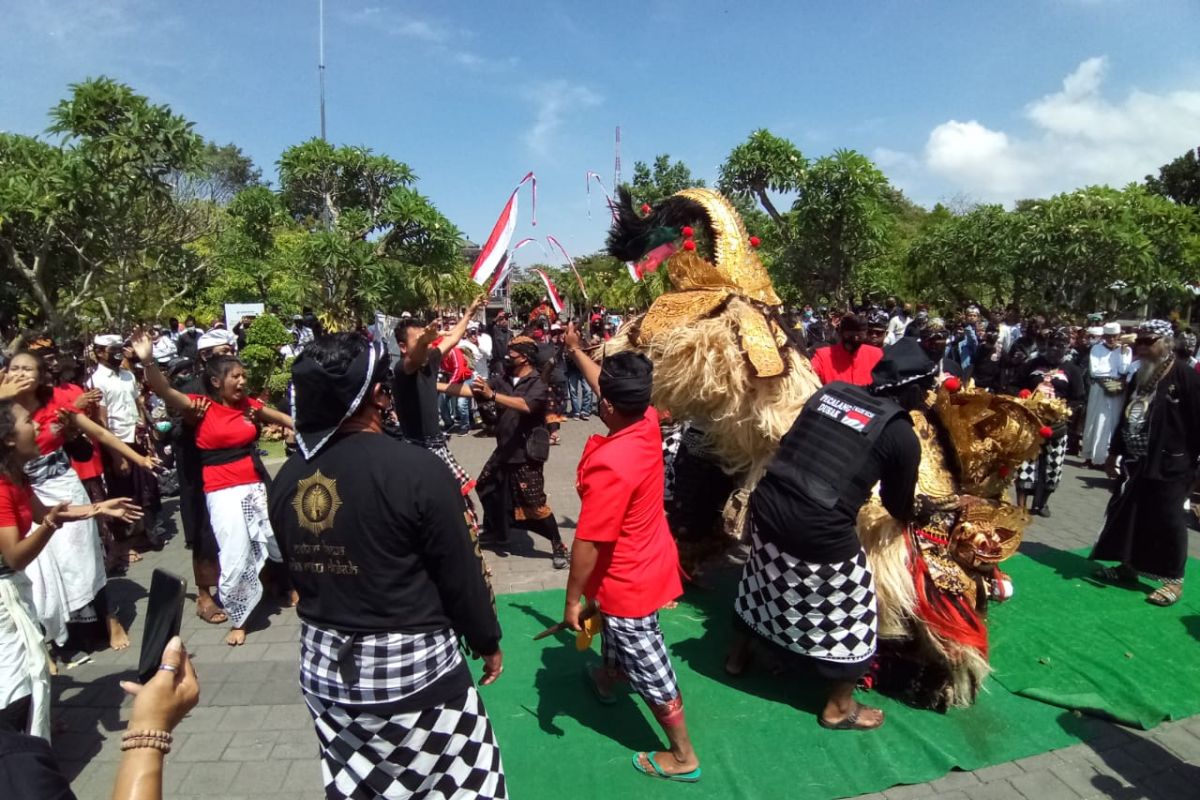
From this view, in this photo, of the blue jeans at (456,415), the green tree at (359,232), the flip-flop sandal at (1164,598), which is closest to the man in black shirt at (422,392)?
the flip-flop sandal at (1164,598)

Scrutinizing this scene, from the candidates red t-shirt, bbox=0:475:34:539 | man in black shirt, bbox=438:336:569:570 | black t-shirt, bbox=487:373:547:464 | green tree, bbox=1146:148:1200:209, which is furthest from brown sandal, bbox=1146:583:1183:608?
green tree, bbox=1146:148:1200:209

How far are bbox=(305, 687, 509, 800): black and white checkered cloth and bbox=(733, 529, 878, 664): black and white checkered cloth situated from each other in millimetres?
1703

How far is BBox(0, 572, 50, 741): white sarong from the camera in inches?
105

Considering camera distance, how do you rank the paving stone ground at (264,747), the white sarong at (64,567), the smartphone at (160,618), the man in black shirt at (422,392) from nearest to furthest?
the smartphone at (160,618) < the paving stone ground at (264,747) < the white sarong at (64,567) < the man in black shirt at (422,392)

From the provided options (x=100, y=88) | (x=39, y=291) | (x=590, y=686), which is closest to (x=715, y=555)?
(x=590, y=686)

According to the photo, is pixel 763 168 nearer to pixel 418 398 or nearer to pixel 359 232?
pixel 359 232

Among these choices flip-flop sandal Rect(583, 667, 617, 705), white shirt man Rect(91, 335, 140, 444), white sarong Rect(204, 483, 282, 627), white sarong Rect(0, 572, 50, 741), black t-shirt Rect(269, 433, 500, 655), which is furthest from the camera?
white shirt man Rect(91, 335, 140, 444)

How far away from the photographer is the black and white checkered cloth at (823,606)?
320cm

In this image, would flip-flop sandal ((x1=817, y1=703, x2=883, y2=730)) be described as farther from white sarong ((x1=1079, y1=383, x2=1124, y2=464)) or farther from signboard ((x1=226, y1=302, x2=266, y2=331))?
signboard ((x1=226, y1=302, x2=266, y2=331))

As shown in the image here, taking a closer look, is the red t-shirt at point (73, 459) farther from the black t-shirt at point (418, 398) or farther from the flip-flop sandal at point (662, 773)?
the flip-flop sandal at point (662, 773)

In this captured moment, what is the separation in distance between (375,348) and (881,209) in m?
15.5

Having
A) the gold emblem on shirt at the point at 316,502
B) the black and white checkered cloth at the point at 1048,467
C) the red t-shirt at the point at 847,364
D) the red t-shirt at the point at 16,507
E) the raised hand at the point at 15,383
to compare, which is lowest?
the black and white checkered cloth at the point at 1048,467

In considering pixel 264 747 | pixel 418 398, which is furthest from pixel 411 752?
pixel 418 398

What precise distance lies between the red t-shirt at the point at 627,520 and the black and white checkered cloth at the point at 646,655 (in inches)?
2.0
